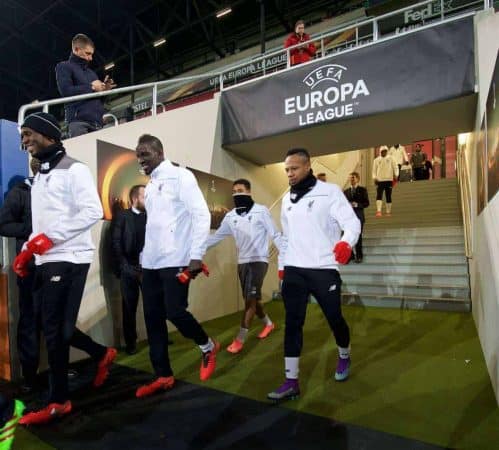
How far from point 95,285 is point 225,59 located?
540 inches

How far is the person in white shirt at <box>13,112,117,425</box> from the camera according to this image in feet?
7.52

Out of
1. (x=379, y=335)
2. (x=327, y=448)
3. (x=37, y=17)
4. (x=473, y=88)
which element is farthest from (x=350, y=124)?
(x=37, y=17)

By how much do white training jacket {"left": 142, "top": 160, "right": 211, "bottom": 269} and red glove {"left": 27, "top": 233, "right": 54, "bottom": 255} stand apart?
673mm

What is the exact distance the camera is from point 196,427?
2.27m

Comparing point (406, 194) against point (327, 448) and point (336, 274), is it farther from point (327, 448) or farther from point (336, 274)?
point (327, 448)

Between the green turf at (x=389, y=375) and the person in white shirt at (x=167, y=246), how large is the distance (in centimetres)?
57

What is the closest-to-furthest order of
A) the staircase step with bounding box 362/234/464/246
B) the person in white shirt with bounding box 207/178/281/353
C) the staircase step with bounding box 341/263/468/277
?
1. the person in white shirt with bounding box 207/178/281/353
2. the staircase step with bounding box 341/263/468/277
3. the staircase step with bounding box 362/234/464/246

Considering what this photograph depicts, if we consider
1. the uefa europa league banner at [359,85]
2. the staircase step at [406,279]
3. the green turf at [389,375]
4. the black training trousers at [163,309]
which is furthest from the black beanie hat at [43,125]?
the staircase step at [406,279]

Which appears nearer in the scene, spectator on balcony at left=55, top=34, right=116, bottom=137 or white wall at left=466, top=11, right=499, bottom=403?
white wall at left=466, top=11, right=499, bottom=403

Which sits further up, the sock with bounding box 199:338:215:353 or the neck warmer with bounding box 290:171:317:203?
the neck warmer with bounding box 290:171:317:203

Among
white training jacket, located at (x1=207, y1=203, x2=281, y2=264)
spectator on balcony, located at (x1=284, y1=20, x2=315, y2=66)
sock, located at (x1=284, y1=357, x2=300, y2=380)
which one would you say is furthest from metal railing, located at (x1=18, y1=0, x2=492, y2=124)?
sock, located at (x1=284, y1=357, x2=300, y2=380)

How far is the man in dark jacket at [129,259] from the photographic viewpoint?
3803 millimetres

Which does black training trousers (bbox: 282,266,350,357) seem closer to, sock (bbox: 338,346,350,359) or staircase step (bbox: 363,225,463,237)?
sock (bbox: 338,346,350,359)

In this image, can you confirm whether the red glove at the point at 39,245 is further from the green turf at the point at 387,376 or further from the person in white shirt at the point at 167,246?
the green turf at the point at 387,376
